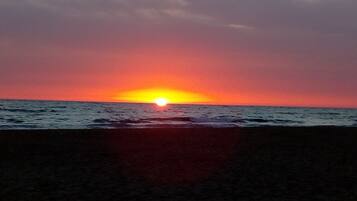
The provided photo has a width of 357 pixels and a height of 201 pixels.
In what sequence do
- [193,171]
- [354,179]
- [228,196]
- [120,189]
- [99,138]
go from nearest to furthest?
[228,196] < [120,189] < [354,179] < [193,171] < [99,138]

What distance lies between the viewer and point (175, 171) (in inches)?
625

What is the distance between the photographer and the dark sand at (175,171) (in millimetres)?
12312

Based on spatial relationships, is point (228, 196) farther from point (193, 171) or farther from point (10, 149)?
point (10, 149)

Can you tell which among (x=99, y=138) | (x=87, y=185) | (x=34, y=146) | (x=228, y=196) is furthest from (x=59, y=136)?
(x=228, y=196)

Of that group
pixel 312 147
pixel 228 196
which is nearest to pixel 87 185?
pixel 228 196

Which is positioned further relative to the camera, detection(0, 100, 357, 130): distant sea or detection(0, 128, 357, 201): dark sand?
detection(0, 100, 357, 130): distant sea

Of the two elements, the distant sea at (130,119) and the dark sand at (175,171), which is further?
the distant sea at (130,119)

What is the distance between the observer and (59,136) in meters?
29.0

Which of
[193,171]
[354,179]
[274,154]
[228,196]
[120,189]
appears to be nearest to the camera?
[228,196]

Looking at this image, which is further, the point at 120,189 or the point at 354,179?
the point at 354,179

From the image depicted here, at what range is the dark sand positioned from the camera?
40.4 feet

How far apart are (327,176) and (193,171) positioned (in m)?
4.24

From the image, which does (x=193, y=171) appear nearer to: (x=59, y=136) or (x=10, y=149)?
(x=10, y=149)

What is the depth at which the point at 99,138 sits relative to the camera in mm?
28656
